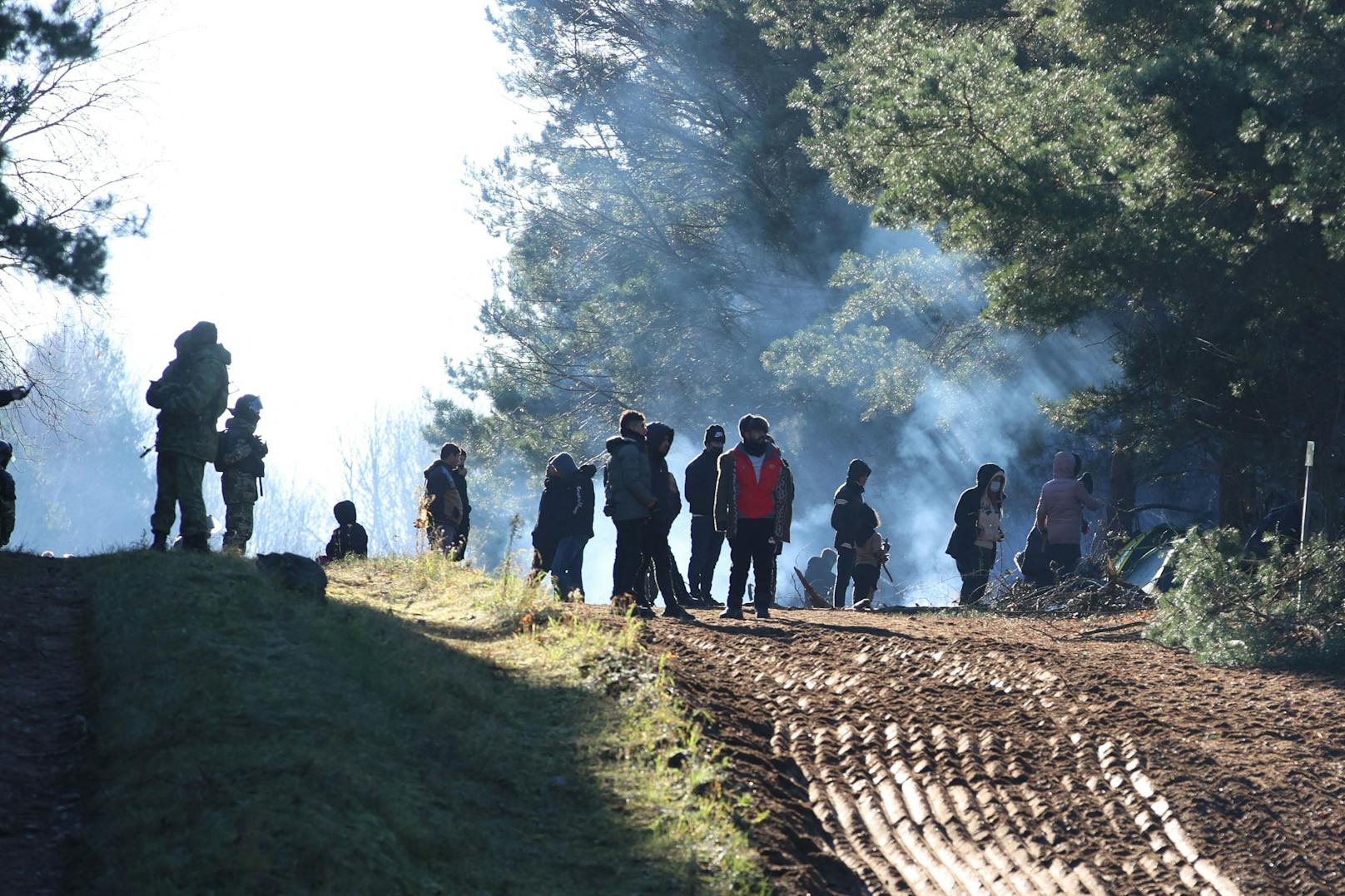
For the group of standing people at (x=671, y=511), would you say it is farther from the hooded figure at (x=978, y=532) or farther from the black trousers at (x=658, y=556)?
the hooded figure at (x=978, y=532)

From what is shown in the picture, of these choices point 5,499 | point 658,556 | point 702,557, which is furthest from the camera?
point 702,557

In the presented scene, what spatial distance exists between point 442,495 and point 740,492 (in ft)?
12.1

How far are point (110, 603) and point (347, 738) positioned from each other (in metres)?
3.03

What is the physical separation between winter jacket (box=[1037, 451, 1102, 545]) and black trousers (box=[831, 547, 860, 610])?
2223mm

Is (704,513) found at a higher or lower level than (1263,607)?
higher

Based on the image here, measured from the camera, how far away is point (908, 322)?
26.3 metres

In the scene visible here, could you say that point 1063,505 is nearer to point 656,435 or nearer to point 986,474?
point 986,474

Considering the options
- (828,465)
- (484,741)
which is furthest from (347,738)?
(828,465)

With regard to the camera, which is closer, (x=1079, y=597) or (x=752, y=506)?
(x=752, y=506)

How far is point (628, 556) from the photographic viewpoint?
11.8m

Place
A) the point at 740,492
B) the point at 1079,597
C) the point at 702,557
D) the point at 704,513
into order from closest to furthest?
1. the point at 740,492
2. the point at 1079,597
3. the point at 704,513
4. the point at 702,557

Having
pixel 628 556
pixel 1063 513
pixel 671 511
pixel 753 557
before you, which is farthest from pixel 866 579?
pixel 628 556

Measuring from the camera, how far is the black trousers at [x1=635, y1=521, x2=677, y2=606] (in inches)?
466

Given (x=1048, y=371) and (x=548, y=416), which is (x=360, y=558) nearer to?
(x=1048, y=371)
